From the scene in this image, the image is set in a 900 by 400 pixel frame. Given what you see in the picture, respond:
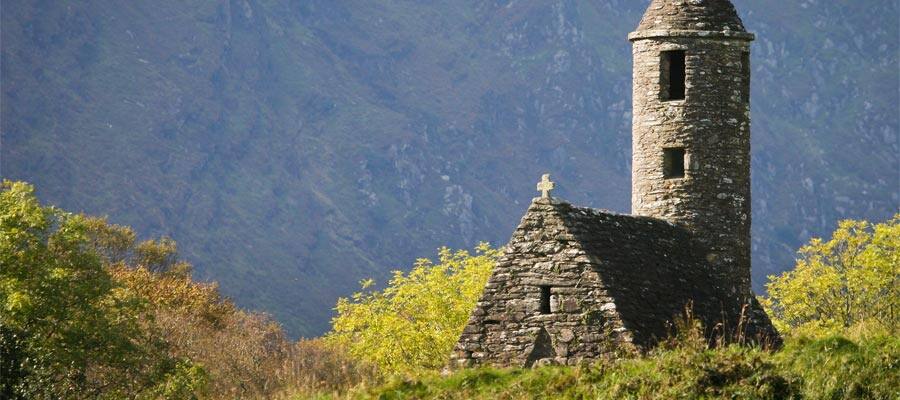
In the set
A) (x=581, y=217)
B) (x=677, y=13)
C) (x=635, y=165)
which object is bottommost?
(x=581, y=217)

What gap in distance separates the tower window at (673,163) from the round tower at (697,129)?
2 cm

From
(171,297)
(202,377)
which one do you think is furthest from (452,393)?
(171,297)

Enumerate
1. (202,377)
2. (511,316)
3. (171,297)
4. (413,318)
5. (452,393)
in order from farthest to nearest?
(171,297)
(413,318)
(202,377)
(511,316)
(452,393)

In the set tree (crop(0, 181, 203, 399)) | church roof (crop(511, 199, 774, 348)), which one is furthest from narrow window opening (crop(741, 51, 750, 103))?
tree (crop(0, 181, 203, 399))

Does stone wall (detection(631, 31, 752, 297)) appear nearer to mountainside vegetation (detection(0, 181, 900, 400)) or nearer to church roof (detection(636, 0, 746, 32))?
church roof (detection(636, 0, 746, 32))

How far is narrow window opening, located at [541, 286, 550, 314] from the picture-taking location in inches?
1090

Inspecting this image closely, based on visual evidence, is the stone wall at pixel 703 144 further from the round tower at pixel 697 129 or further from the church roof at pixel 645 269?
the church roof at pixel 645 269

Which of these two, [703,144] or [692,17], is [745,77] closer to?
[692,17]

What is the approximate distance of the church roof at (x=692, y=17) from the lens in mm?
33969

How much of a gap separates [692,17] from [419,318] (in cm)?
2418

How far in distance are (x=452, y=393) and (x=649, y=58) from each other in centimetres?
1144

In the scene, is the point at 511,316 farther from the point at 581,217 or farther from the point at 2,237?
the point at 2,237

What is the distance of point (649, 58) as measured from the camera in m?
34.1

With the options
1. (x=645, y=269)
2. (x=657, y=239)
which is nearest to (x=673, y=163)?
(x=657, y=239)
